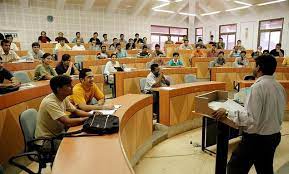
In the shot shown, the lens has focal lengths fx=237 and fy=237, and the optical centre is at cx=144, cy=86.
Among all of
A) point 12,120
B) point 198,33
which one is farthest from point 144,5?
point 12,120

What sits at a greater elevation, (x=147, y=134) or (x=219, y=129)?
(x=219, y=129)

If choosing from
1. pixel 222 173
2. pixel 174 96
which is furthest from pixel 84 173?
pixel 174 96

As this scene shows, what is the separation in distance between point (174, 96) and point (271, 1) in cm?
939

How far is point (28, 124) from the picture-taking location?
2035mm

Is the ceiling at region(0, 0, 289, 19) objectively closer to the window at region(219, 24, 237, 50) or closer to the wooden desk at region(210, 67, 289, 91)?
the window at region(219, 24, 237, 50)

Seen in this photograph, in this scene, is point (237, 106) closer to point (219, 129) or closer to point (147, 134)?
point (219, 129)

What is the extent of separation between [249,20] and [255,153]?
482 inches

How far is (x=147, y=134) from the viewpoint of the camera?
3244 mm

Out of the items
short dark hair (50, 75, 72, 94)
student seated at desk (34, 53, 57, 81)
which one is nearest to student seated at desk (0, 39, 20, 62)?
student seated at desk (34, 53, 57, 81)

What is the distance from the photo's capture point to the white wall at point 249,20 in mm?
10945

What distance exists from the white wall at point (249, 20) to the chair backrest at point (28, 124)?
11.8 meters

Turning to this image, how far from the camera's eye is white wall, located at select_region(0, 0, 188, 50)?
30.3 ft

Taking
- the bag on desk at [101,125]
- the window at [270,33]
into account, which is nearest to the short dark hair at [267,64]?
the bag on desk at [101,125]

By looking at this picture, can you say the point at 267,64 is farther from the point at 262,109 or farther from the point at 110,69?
the point at 110,69
